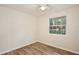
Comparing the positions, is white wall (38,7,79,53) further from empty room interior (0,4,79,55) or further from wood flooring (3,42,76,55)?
wood flooring (3,42,76,55)

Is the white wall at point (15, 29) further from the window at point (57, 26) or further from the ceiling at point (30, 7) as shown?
the window at point (57, 26)

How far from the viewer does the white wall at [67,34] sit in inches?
76.5

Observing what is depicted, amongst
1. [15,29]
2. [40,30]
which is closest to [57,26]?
[40,30]

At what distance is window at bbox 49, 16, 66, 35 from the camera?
1867 millimetres

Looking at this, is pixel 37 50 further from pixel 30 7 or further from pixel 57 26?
pixel 30 7

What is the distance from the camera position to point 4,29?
84.4 inches

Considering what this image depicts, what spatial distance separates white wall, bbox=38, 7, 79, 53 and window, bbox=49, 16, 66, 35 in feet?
0.29

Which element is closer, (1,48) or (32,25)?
(32,25)
